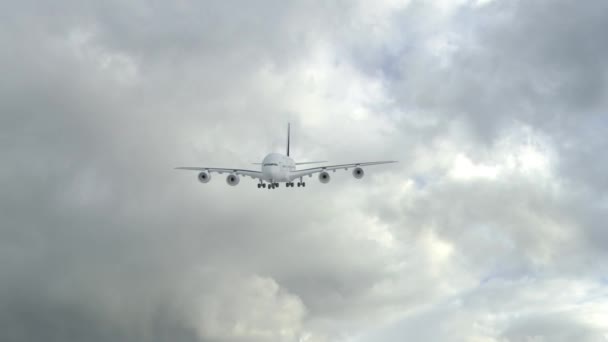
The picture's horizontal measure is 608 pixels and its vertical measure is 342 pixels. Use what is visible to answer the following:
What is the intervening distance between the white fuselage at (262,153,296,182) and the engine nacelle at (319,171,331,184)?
21.3 ft

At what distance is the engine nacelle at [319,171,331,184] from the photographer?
14762cm

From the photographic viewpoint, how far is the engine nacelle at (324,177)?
148m

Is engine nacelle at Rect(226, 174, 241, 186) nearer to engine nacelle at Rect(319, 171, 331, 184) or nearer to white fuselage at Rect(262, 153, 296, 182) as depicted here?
white fuselage at Rect(262, 153, 296, 182)

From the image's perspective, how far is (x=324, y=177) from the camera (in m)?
148

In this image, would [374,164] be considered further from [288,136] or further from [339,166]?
[288,136]

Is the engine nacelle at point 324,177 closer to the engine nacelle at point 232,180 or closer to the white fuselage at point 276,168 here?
the white fuselage at point 276,168

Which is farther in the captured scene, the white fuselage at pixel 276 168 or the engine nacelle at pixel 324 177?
the engine nacelle at pixel 324 177

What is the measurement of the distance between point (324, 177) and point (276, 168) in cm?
1057

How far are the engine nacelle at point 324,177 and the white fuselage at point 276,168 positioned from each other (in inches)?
255

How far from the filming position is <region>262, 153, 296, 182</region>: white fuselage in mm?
144500

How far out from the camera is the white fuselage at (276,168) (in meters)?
144

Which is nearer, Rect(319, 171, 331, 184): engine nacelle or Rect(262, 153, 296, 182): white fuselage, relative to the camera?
Rect(262, 153, 296, 182): white fuselage

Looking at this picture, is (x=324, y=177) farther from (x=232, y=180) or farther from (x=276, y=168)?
(x=232, y=180)

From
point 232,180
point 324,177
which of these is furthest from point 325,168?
point 232,180
